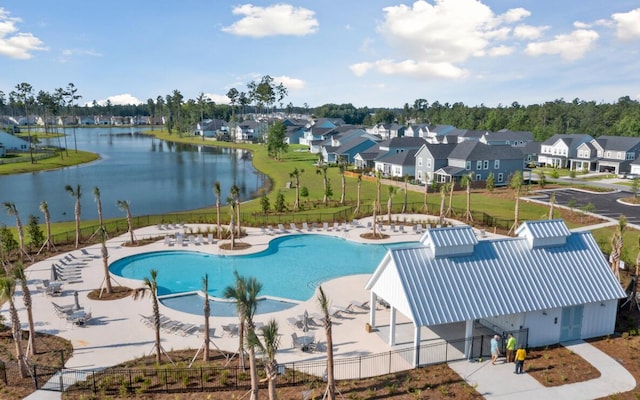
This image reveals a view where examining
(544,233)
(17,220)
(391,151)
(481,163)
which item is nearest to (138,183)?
(17,220)

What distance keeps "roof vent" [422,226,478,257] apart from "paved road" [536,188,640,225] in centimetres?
3432

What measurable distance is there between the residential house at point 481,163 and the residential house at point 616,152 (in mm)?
24803

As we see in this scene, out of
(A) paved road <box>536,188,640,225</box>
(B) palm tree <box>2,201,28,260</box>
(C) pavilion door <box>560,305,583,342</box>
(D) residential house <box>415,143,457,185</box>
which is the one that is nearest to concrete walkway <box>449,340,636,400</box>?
(C) pavilion door <box>560,305,583,342</box>

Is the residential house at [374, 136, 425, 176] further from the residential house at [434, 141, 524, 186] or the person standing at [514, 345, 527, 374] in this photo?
the person standing at [514, 345, 527, 374]

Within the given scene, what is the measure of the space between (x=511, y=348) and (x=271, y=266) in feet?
62.4

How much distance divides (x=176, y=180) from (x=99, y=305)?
54.3 meters

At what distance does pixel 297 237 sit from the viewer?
41656 millimetres

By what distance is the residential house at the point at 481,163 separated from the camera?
70.4m

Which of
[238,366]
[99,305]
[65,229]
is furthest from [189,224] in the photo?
[238,366]

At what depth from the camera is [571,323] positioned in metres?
22.3

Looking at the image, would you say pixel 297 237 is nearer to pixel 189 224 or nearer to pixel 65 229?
pixel 189 224

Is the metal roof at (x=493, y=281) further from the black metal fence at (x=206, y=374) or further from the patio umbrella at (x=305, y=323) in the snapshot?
the patio umbrella at (x=305, y=323)

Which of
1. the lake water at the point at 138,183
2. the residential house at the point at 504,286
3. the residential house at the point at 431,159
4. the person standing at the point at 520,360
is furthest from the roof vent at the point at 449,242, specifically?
the residential house at the point at 431,159

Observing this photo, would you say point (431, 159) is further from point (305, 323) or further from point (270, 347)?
point (270, 347)
